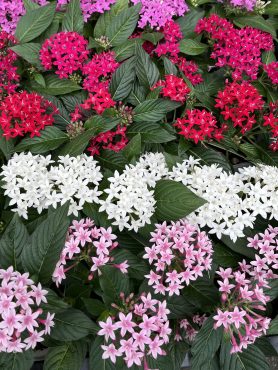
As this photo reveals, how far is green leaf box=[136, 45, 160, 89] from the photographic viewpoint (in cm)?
181

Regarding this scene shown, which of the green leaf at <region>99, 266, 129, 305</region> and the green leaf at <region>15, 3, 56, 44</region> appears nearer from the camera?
the green leaf at <region>99, 266, 129, 305</region>

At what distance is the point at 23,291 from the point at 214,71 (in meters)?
1.60

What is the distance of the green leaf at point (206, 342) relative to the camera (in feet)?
4.19

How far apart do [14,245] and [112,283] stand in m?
0.35

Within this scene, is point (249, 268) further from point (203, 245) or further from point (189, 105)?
point (189, 105)

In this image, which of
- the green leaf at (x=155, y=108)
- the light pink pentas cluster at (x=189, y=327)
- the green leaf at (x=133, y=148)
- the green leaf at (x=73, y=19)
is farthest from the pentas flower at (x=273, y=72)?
the light pink pentas cluster at (x=189, y=327)

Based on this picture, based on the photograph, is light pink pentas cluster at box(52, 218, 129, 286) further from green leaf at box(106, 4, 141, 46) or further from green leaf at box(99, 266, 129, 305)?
green leaf at box(106, 4, 141, 46)

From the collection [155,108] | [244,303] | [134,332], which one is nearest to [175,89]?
[155,108]

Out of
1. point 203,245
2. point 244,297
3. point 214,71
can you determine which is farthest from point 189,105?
point 244,297

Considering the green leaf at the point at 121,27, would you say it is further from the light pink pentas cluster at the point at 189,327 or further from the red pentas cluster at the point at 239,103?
the light pink pentas cluster at the point at 189,327

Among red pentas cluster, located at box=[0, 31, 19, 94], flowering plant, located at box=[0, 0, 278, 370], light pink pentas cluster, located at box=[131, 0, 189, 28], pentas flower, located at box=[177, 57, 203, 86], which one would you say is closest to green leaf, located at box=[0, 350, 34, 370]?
flowering plant, located at box=[0, 0, 278, 370]

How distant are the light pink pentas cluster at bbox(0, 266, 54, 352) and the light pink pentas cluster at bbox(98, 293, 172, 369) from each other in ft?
0.60

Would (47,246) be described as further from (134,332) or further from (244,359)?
(244,359)

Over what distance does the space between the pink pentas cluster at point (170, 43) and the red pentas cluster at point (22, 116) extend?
2.25ft
